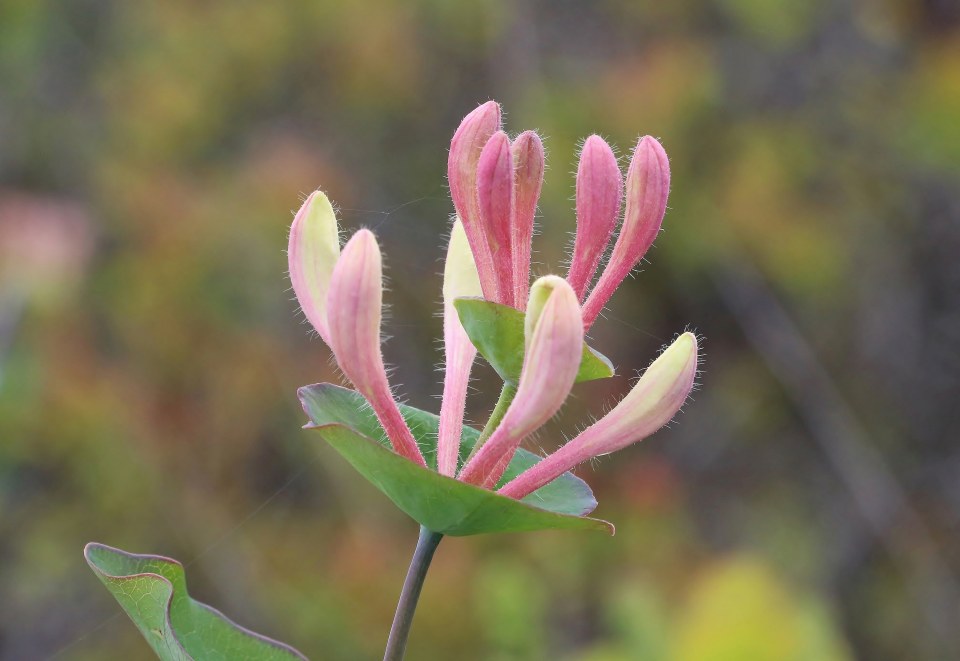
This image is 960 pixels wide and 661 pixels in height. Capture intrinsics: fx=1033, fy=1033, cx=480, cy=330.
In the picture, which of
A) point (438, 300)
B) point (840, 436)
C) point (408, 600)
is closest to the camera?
point (408, 600)

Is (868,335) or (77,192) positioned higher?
(868,335)

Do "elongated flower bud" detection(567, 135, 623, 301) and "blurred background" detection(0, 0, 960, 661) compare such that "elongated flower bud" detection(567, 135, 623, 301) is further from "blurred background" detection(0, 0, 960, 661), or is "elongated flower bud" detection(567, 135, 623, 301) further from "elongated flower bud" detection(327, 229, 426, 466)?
"blurred background" detection(0, 0, 960, 661)

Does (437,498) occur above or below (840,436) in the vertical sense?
below

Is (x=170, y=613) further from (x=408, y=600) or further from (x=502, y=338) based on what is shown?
(x=502, y=338)

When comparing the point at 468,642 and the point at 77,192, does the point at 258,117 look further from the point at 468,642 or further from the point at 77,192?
the point at 468,642

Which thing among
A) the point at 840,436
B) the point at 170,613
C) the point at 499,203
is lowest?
the point at 170,613

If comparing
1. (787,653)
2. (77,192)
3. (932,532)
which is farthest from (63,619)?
(932,532)

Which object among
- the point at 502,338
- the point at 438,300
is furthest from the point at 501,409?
the point at 438,300

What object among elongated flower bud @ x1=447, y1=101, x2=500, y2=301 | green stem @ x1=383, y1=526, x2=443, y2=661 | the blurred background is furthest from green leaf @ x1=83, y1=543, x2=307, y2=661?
the blurred background
